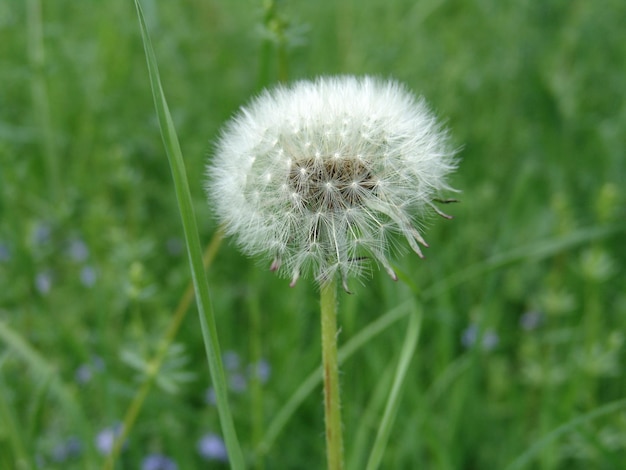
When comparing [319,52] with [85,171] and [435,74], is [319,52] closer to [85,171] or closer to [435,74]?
[435,74]

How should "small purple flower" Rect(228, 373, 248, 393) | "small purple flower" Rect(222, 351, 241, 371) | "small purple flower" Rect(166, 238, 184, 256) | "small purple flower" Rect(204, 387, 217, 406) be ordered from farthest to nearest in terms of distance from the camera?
1. "small purple flower" Rect(166, 238, 184, 256)
2. "small purple flower" Rect(222, 351, 241, 371)
3. "small purple flower" Rect(228, 373, 248, 393)
4. "small purple flower" Rect(204, 387, 217, 406)

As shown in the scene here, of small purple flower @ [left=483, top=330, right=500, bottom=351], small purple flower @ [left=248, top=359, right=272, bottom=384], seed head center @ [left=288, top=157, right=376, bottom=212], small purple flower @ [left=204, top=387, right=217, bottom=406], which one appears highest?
small purple flower @ [left=248, top=359, right=272, bottom=384]

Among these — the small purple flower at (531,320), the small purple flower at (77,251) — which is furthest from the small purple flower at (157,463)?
the small purple flower at (531,320)

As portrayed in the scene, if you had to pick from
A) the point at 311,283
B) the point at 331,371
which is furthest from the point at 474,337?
the point at 331,371

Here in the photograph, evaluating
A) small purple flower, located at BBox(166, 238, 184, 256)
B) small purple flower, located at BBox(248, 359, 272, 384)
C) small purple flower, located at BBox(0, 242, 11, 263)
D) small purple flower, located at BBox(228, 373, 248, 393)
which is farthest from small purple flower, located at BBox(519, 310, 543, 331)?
small purple flower, located at BBox(0, 242, 11, 263)

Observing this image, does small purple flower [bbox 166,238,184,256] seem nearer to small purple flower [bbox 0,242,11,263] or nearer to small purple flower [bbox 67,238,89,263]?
small purple flower [bbox 67,238,89,263]

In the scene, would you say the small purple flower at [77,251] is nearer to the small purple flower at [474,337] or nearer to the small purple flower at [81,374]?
the small purple flower at [81,374]
